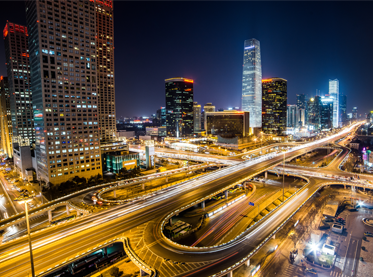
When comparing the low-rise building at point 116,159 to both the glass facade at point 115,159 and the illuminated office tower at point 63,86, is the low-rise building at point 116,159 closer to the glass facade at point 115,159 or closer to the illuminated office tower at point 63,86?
the glass facade at point 115,159

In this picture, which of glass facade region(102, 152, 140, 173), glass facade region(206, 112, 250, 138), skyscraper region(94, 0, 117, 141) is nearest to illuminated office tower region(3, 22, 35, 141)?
skyscraper region(94, 0, 117, 141)

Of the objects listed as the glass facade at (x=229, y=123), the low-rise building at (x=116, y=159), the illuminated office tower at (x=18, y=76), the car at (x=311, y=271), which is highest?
the illuminated office tower at (x=18, y=76)

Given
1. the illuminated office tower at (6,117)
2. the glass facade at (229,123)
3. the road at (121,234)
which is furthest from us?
the glass facade at (229,123)

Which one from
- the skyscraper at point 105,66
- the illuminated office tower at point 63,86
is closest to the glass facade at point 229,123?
the skyscraper at point 105,66

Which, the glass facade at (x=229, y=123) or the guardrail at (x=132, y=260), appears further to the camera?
the glass facade at (x=229, y=123)

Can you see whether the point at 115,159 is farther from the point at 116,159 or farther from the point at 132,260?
the point at 132,260

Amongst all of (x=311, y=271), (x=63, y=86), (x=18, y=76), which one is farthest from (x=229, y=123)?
(x=311, y=271)

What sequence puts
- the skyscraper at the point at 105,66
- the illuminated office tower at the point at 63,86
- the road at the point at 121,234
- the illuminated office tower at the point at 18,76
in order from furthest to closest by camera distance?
the skyscraper at the point at 105,66
the illuminated office tower at the point at 18,76
the illuminated office tower at the point at 63,86
the road at the point at 121,234

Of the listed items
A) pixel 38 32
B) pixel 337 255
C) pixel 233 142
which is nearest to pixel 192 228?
pixel 337 255
